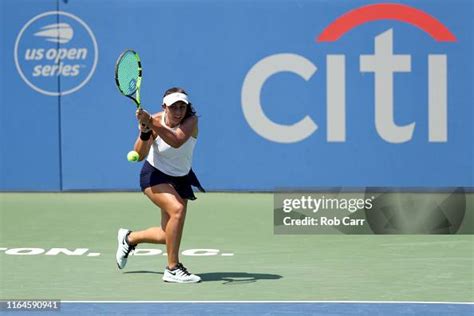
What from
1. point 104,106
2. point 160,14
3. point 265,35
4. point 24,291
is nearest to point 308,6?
point 265,35

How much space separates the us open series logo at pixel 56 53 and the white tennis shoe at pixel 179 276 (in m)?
5.72

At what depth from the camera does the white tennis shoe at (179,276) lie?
8.80m

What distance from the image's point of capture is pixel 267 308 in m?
7.72

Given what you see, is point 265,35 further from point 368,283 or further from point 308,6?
point 368,283

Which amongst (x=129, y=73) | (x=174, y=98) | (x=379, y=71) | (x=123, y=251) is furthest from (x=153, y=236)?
(x=379, y=71)

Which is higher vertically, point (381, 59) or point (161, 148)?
point (381, 59)

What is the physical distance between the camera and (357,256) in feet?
33.6

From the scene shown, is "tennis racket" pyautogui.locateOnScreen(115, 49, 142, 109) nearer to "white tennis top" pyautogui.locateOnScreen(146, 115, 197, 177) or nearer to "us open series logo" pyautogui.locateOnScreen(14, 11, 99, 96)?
"white tennis top" pyautogui.locateOnScreen(146, 115, 197, 177)

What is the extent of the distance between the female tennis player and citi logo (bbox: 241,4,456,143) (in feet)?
16.5

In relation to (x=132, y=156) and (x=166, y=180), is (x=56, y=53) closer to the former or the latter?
(x=166, y=180)

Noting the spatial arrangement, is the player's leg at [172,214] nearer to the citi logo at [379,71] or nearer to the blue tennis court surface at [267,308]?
the blue tennis court surface at [267,308]

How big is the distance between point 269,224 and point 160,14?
10.2 feet

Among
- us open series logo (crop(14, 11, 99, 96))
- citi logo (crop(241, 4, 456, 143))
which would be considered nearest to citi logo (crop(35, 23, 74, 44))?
us open series logo (crop(14, 11, 99, 96))

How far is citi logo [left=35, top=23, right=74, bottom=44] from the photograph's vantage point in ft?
46.2
